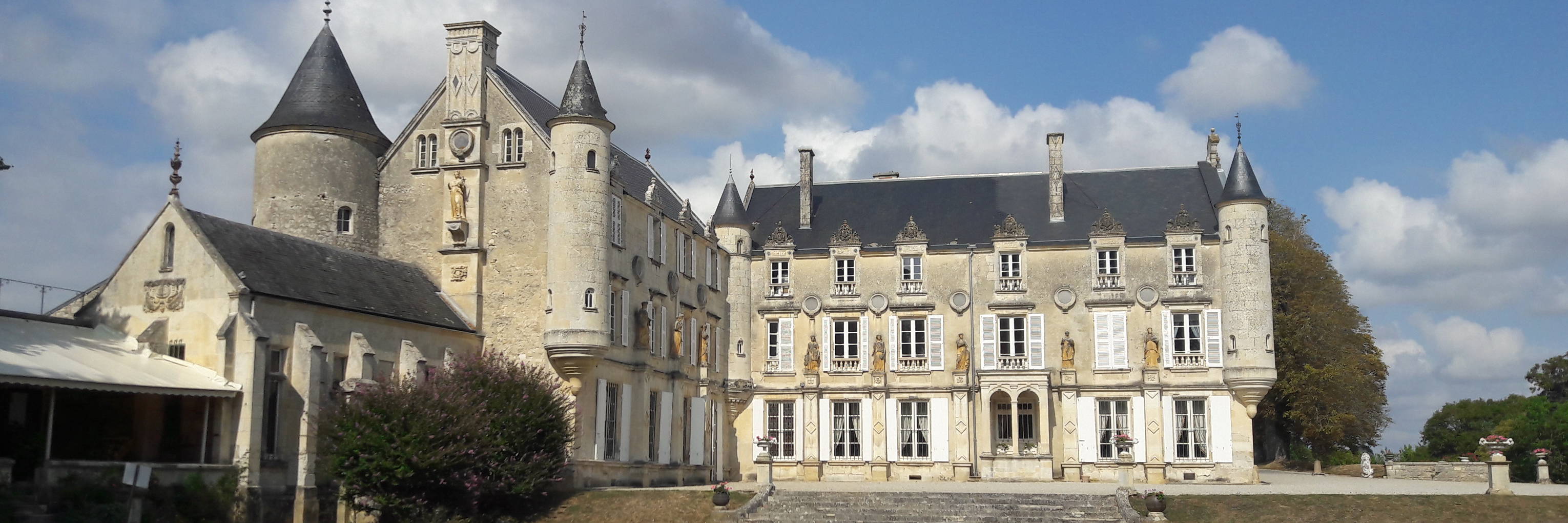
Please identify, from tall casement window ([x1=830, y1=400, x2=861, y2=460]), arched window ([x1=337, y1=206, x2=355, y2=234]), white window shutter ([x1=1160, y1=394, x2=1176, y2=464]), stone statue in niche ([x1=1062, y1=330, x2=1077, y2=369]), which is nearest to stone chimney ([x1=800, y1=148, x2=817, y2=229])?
tall casement window ([x1=830, y1=400, x2=861, y2=460])

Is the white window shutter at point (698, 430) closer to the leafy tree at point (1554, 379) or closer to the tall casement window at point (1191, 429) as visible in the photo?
the tall casement window at point (1191, 429)

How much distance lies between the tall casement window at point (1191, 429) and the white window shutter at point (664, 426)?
14590mm

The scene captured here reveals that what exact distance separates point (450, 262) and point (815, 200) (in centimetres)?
1633

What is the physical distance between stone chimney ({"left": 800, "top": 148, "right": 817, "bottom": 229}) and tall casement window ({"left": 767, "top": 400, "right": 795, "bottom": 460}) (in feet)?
20.1

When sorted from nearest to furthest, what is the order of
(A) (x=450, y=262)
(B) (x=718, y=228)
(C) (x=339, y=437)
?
(C) (x=339, y=437) → (A) (x=450, y=262) → (B) (x=718, y=228)

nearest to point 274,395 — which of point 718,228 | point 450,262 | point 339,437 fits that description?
point 339,437

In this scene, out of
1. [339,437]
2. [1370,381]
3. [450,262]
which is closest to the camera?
[339,437]

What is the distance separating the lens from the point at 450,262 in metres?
33.3

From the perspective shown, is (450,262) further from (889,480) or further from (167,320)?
(889,480)

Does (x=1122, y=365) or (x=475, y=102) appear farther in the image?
(x=1122, y=365)

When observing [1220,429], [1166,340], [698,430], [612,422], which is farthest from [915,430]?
[612,422]

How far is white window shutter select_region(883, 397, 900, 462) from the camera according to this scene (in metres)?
41.5

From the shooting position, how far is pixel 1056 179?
43406mm

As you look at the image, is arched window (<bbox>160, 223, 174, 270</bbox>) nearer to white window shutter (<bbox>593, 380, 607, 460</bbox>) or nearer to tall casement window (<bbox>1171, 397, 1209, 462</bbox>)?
white window shutter (<bbox>593, 380, 607, 460</bbox>)
